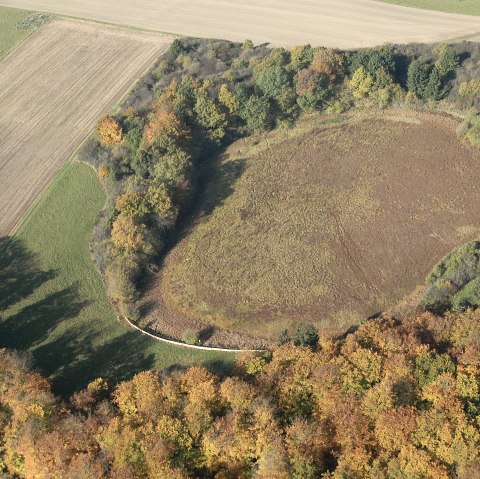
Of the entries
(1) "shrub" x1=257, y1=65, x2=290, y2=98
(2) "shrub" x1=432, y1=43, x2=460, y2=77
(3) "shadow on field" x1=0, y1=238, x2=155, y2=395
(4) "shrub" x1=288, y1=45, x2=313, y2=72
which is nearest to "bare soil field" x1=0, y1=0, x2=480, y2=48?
(4) "shrub" x1=288, y1=45, x2=313, y2=72

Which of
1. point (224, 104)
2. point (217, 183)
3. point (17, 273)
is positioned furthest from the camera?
point (224, 104)

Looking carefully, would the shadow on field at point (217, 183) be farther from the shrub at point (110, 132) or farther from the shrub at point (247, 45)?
the shrub at point (247, 45)

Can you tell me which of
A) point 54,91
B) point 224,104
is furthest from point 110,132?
point 54,91

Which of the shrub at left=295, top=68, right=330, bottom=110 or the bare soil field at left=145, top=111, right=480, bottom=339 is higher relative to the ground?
the shrub at left=295, top=68, right=330, bottom=110

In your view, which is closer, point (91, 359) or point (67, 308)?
point (91, 359)

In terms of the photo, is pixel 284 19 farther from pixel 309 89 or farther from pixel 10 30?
pixel 10 30

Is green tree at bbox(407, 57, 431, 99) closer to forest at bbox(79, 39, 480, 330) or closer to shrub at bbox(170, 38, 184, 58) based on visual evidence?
forest at bbox(79, 39, 480, 330)
